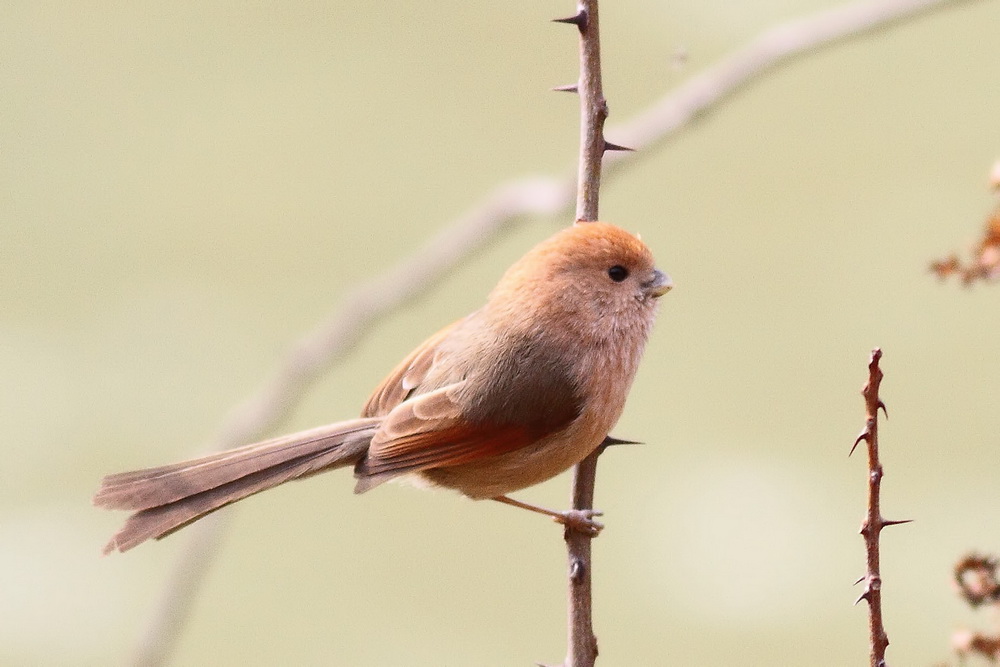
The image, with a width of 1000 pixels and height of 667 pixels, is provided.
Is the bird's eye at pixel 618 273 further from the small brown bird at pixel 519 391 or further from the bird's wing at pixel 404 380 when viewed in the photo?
the bird's wing at pixel 404 380

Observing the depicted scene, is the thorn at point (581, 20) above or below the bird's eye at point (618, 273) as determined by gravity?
above

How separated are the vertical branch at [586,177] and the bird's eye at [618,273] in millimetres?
316

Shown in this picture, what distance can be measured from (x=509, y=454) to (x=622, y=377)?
10.8 inches

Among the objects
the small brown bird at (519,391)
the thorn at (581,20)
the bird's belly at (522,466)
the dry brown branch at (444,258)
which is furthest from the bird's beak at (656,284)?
the thorn at (581,20)

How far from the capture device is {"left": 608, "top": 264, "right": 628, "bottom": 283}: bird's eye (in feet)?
8.04

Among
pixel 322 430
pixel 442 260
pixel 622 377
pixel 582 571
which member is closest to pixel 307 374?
pixel 442 260

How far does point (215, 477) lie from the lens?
7.23ft

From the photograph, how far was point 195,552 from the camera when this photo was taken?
3492mm

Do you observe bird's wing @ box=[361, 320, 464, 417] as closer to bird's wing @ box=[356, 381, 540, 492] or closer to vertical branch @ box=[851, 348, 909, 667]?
bird's wing @ box=[356, 381, 540, 492]

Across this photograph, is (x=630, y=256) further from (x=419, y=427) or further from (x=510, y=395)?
(x=419, y=427)

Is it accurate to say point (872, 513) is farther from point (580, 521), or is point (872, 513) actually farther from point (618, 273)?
point (618, 273)

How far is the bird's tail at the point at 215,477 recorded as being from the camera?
2.06 meters

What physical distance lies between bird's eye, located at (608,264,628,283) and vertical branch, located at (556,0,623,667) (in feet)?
1.04

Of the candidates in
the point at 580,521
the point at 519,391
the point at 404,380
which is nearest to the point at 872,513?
the point at 580,521
